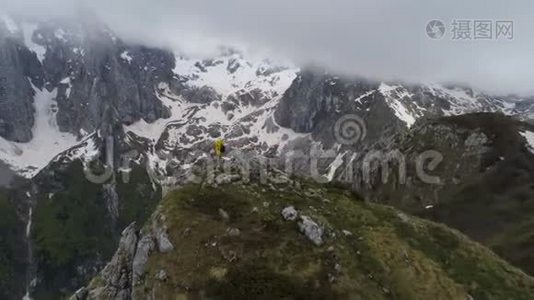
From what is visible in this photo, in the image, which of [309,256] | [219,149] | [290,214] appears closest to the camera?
[309,256]

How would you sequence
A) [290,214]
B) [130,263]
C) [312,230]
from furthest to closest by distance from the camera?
[290,214], [130,263], [312,230]

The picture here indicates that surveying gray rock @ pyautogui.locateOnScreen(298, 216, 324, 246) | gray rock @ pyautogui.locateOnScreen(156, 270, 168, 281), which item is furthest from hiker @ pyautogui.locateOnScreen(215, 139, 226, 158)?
gray rock @ pyautogui.locateOnScreen(156, 270, 168, 281)

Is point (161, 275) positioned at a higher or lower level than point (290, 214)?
lower

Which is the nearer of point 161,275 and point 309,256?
point 161,275

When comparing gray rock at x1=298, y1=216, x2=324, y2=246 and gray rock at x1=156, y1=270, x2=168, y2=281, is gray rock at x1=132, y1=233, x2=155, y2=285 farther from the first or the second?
gray rock at x1=298, y1=216, x2=324, y2=246

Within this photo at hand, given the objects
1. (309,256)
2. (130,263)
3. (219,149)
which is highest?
(219,149)

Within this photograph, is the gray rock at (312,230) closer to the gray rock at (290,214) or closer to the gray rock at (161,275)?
the gray rock at (290,214)

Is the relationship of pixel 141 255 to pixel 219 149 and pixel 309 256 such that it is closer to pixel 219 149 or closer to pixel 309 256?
pixel 309 256

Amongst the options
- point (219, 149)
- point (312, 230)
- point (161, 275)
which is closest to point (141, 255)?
point (161, 275)

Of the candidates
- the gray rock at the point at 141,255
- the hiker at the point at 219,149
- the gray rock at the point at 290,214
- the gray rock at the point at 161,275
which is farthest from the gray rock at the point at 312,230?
the hiker at the point at 219,149
